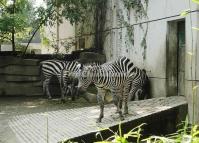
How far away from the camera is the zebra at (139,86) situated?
947cm

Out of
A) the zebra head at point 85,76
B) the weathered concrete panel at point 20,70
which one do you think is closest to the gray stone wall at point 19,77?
the weathered concrete panel at point 20,70

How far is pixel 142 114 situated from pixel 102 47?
652 cm

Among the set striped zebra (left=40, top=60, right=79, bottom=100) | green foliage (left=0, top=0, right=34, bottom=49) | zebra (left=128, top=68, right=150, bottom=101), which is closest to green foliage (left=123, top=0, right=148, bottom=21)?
zebra (left=128, top=68, right=150, bottom=101)

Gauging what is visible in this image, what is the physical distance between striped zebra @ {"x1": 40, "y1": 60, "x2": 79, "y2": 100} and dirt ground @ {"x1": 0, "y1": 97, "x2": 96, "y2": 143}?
0.48m

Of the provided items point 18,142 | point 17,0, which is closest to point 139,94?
point 18,142

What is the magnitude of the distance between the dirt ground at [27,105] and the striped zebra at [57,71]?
0.48 metres

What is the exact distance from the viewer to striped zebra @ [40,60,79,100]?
1198 cm

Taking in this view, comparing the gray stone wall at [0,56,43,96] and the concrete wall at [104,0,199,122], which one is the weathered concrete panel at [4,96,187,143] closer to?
the concrete wall at [104,0,199,122]

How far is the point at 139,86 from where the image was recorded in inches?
378

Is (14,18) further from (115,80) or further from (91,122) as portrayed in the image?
(91,122)

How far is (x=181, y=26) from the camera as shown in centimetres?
873

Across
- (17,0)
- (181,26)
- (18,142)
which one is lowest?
(18,142)

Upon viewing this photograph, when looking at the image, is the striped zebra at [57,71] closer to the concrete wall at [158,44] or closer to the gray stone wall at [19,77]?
the gray stone wall at [19,77]

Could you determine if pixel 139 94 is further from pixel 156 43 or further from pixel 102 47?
pixel 102 47
